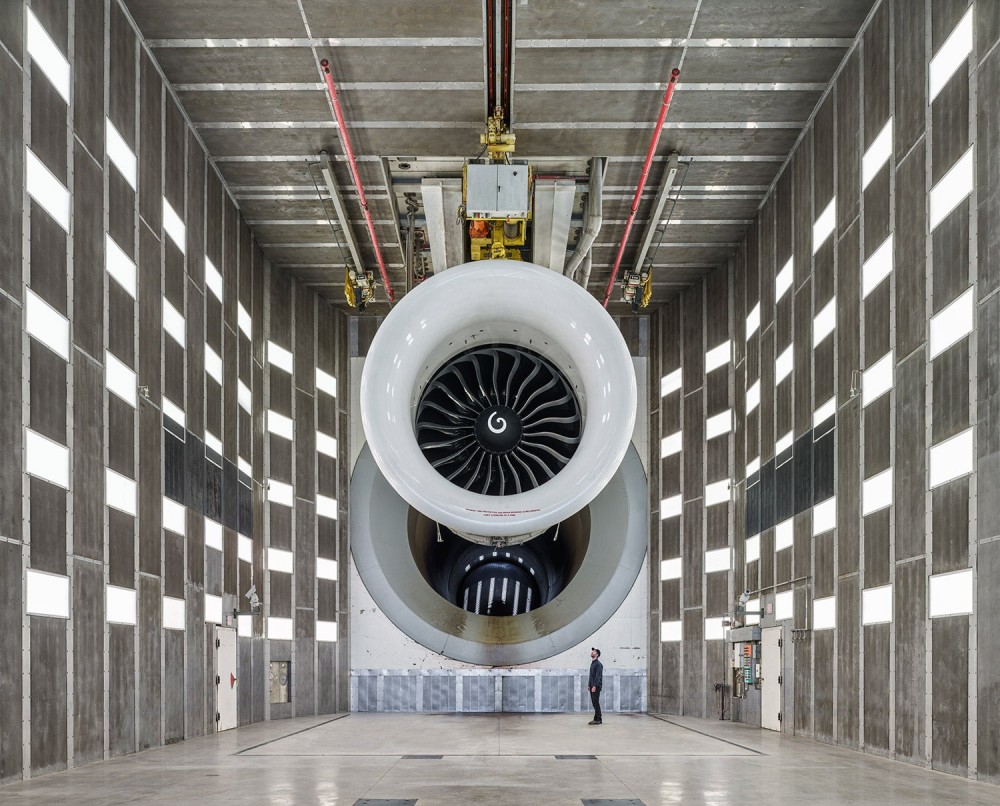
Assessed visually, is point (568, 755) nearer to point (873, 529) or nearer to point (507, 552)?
point (873, 529)

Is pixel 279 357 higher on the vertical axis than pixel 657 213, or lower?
lower

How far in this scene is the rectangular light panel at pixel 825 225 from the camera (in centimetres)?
1277

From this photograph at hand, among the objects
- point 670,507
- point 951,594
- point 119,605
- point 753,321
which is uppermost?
point 753,321

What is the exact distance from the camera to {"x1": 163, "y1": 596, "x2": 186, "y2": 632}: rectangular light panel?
12.4m

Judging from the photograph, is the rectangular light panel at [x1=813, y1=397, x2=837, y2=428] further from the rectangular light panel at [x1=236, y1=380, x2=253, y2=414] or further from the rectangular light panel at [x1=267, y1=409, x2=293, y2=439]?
the rectangular light panel at [x1=267, y1=409, x2=293, y2=439]

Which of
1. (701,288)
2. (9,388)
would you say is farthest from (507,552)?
(9,388)

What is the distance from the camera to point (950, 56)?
9.32 metres

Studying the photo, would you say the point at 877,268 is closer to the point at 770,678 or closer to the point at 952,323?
the point at 952,323

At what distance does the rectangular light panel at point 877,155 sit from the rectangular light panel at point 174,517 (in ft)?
27.5

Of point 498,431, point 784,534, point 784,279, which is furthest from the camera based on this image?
point 784,279

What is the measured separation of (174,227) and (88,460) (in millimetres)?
4057

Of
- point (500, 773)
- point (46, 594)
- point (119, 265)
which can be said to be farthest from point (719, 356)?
point (46, 594)

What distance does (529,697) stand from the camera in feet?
64.8

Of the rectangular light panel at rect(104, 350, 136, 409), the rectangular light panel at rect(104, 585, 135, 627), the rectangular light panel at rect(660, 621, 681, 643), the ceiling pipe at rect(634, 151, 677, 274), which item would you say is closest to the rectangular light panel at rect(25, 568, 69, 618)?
the rectangular light panel at rect(104, 585, 135, 627)
